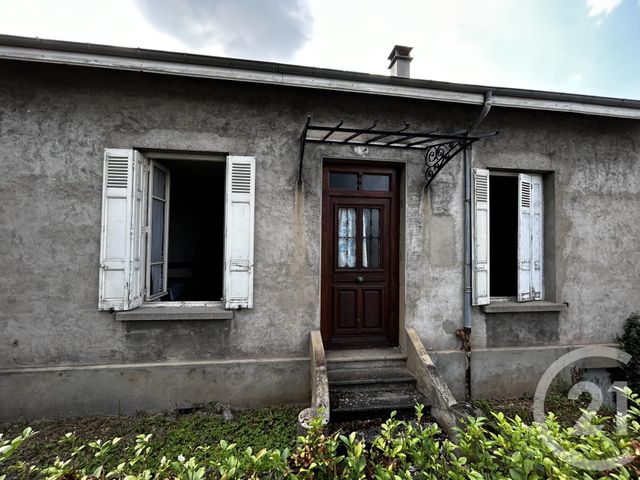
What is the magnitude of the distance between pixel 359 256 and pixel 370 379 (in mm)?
1554

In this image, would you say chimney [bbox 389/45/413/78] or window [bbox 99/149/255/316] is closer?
window [bbox 99/149/255/316]

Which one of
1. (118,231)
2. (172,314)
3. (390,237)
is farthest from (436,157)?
(118,231)

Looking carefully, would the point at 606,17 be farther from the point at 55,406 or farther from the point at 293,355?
the point at 55,406

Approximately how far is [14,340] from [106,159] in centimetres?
228

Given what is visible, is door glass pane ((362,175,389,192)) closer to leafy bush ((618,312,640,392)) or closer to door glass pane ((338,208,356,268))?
door glass pane ((338,208,356,268))

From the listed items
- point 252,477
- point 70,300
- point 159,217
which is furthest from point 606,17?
point 70,300

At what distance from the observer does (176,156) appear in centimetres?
400

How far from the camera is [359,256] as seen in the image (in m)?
4.38

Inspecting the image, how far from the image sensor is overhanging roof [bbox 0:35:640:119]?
329 centimetres

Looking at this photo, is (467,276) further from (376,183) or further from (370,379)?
(370,379)

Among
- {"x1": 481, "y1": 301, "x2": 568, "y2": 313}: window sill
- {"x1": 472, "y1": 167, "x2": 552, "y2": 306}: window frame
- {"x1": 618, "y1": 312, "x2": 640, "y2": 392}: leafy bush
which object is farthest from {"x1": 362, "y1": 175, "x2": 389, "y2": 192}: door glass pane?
{"x1": 618, "y1": 312, "x2": 640, "y2": 392}: leafy bush

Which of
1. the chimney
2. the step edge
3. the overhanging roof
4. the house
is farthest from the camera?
the chimney

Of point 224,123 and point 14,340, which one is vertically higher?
point 224,123

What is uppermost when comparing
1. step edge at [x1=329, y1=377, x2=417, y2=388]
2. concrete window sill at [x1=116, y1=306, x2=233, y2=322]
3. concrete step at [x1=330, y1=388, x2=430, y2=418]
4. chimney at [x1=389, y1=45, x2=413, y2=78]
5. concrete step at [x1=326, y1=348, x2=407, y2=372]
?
chimney at [x1=389, y1=45, x2=413, y2=78]
